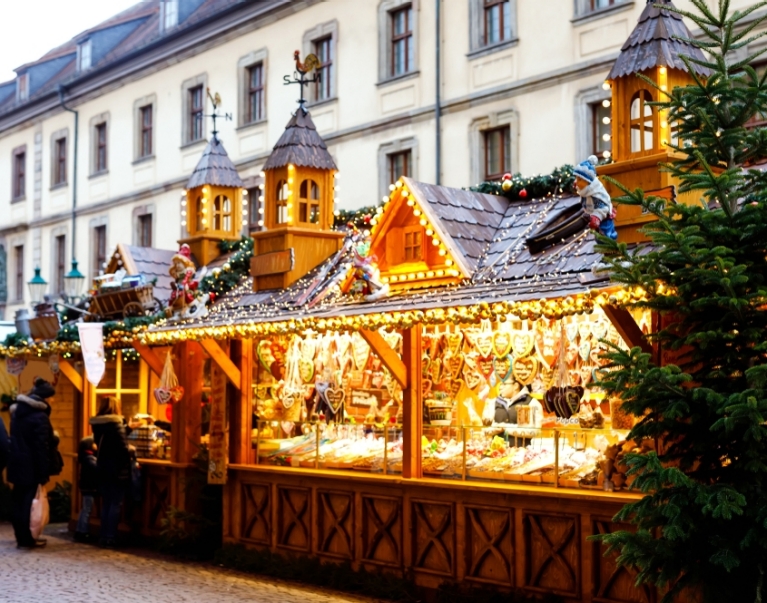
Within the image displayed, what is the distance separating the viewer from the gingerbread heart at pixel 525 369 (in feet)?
36.8

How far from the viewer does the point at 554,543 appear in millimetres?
10102

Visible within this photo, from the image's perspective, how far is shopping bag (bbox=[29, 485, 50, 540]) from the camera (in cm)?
1480

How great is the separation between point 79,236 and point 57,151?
2.86 m

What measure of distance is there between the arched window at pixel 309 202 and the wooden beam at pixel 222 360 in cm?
195

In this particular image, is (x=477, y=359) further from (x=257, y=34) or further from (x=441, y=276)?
(x=257, y=34)

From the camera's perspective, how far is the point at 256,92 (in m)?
26.7

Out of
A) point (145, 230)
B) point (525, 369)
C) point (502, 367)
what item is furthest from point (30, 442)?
point (145, 230)

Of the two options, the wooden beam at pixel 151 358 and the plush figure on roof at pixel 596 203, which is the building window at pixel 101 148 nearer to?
the wooden beam at pixel 151 358

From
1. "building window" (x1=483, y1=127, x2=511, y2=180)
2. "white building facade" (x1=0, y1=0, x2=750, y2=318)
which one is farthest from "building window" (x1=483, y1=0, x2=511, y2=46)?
"building window" (x1=483, y1=127, x2=511, y2=180)

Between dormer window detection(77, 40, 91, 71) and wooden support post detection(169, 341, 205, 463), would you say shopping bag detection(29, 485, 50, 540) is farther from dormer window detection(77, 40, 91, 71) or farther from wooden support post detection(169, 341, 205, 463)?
dormer window detection(77, 40, 91, 71)

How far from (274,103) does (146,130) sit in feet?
17.8

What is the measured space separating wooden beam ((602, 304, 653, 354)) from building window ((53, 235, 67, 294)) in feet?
84.5

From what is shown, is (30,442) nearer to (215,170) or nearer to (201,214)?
(201,214)

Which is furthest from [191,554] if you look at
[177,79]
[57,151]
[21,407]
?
[57,151]
